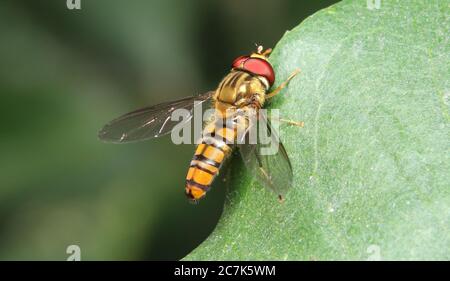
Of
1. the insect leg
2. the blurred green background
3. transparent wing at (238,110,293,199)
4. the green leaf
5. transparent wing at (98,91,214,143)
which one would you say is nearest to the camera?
the green leaf

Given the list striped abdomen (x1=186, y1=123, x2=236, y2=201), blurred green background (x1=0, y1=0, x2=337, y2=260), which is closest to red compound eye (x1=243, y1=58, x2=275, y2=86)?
striped abdomen (x1=186, y1=123, x2=236, y2=201)

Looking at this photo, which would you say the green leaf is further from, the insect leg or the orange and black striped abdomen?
the orange and black striped abdomen

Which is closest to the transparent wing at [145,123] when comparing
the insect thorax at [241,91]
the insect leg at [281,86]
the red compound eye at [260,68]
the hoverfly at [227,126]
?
the hoverfly at [227,126]

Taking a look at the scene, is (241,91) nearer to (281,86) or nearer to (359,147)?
(281,86)

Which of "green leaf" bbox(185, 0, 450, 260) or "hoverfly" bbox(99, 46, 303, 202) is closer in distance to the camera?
"green leaf" bbox(185, 0, 450, 260)
